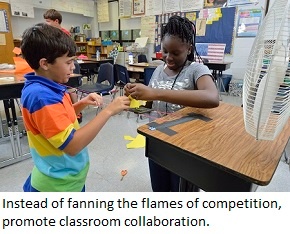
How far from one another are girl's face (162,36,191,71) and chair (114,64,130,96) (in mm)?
2233

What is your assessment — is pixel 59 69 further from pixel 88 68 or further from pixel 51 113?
pixel 88 68

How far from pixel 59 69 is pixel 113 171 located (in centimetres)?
133

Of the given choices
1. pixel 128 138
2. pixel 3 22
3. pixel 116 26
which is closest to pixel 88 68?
pixel 128 138

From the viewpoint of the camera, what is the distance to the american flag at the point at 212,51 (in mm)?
4945

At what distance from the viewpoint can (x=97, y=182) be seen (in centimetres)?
175

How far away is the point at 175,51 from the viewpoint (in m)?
1.01

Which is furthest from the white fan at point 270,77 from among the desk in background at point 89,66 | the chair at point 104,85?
the desk in background at point 89,66

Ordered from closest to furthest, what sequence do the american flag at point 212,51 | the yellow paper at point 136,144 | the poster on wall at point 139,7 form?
the yellow paper at point 136,144, the american flag at point 212,51, the poster on wall at point 139,7

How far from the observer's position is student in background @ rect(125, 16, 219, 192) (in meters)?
0.88

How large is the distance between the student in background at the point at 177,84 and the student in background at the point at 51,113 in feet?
0.55

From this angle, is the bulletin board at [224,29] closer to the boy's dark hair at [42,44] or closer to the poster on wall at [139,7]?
the poster on wall at [139,7]

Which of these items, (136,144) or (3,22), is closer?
(136,144)
